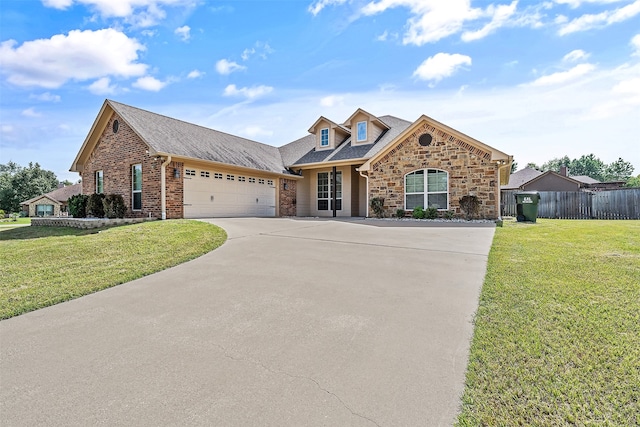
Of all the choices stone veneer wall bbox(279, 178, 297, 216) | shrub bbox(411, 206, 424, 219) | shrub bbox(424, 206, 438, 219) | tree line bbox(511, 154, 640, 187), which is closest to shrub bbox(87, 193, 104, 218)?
stone veneer wall bbox(279, 178, 297, 216)

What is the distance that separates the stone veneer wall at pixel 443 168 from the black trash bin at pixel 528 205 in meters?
2.14

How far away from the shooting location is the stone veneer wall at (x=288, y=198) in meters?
18.0

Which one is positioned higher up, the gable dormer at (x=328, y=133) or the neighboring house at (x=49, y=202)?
the gable dormer at (x=328, y=133)

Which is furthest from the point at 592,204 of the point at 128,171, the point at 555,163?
the point at 555,163

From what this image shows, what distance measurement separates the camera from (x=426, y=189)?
13.9m

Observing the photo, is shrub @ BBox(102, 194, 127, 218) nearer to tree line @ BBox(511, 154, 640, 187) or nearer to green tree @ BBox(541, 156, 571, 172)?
tree line @ BBox(511, 154, 640, 187)

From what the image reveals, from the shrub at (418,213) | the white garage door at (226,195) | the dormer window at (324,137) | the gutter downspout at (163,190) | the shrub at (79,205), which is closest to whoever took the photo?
the gutter downspout at (163,190)

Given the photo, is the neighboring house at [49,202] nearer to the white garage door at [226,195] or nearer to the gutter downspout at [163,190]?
the white garage door at [226,195]

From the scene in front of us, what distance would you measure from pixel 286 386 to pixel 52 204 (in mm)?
50445

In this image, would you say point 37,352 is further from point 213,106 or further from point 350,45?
point 213,106

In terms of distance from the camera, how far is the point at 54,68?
1194cm

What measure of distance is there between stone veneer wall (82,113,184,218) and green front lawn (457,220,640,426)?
11954mm

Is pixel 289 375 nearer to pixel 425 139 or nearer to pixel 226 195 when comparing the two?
pixel 425 139

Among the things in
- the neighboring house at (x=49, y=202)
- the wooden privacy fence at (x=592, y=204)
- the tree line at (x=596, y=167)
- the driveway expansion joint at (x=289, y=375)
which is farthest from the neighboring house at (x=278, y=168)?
the tree line at (x=596, y=167)
